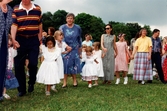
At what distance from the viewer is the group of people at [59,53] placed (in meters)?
8.29

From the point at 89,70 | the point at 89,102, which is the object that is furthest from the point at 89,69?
the point at 89,102

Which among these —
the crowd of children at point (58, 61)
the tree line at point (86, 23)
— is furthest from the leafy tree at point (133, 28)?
the crowd of children at point (58, 61)

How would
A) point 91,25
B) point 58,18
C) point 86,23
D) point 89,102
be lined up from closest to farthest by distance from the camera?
point 89,102
point 58,18
point 91,25
point 86,23

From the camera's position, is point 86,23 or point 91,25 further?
point 86,23

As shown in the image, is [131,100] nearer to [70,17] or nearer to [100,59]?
[70,17]

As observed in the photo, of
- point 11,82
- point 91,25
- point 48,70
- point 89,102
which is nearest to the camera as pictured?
point 89,102

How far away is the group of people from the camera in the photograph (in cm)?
829

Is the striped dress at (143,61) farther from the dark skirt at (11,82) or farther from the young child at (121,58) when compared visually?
the dark skirt at (11,82)

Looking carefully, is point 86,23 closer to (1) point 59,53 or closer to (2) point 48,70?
(1) point 59,53

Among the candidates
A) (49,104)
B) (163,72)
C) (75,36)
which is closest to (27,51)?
(49,104)

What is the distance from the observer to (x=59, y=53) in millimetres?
9289

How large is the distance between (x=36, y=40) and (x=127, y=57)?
18.8ft

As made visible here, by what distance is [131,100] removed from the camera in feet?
25.7

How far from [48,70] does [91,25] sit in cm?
9446
